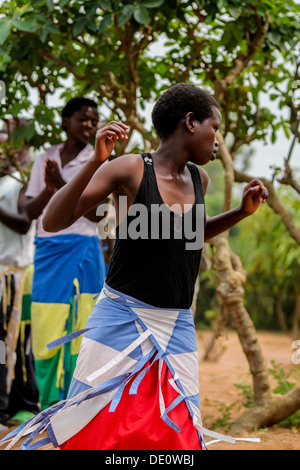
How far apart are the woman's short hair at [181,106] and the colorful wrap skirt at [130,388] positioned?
0.58 metres

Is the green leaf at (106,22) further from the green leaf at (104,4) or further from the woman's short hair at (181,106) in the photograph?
the woman's short hair at (181,106)

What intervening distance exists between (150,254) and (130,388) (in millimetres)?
411

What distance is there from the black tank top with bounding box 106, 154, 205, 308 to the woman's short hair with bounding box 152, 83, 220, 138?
0.59 ft

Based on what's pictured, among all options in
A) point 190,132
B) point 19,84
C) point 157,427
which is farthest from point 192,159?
point 19,84

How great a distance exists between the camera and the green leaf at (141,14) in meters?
3.49

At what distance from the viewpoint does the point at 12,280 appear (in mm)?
4617

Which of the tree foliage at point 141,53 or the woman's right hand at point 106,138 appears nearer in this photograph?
the woman's right hand at point 106,138

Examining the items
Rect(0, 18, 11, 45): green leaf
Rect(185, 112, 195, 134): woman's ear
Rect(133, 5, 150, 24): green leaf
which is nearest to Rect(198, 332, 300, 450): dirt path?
Rect(133, 5, 150, 24): green leaf

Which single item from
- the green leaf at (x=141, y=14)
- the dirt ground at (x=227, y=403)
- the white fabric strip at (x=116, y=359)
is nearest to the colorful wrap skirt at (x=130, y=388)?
the white fabric strip at (x=116, y=359)

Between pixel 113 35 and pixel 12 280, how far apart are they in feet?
5.72

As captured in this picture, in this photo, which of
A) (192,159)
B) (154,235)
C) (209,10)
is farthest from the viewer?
(209,10)

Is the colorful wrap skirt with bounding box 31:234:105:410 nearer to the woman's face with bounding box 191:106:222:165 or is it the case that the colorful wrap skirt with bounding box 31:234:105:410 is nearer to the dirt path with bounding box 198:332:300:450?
the dirt path with bounding box 198:332:300:450

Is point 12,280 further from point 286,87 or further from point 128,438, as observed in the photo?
point 128,438

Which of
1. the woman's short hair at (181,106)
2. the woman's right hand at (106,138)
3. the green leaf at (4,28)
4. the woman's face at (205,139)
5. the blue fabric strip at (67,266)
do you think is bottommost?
the blue fabric strip at (67,266)
